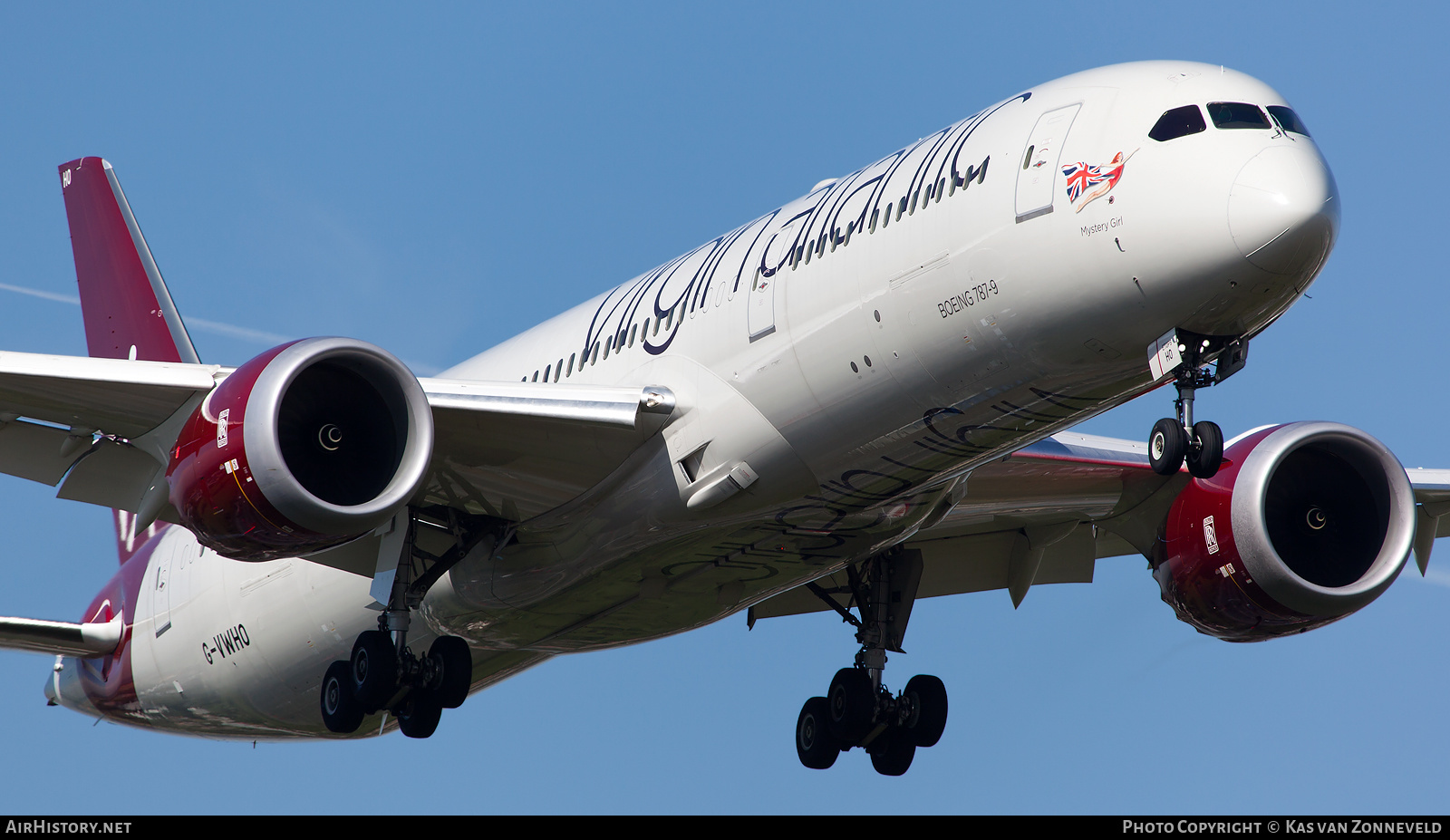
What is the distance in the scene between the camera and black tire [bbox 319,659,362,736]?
63.2 ft

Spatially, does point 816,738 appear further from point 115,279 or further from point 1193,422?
point 115,279

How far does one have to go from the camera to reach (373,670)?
1906 cm

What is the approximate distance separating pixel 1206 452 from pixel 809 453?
13.3 ft

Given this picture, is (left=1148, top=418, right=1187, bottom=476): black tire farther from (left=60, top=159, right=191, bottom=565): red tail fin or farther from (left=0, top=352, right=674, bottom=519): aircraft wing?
(left=60, top=159, right=191, bottom=565): red tail fin

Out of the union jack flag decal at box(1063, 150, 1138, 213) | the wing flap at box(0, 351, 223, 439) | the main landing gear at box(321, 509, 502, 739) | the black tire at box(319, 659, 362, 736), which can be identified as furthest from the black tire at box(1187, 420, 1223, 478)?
the black tire at box(319, 659, 362, 736)

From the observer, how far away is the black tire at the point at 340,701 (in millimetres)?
19266

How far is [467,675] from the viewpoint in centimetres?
2020

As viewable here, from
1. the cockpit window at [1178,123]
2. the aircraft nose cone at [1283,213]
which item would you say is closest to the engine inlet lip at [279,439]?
the cockpit window at [1178,123]

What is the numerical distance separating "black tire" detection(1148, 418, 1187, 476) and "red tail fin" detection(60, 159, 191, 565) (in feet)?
57.3

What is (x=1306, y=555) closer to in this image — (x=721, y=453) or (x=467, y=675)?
(x=721, y=453)

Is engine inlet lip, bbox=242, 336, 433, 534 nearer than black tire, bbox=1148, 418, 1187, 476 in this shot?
No

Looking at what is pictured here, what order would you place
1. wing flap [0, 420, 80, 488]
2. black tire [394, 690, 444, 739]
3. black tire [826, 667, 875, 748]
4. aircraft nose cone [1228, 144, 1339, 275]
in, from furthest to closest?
black tire [826, 667, 875, 748], black tire [394, 690, 444, 739], wing flap [0, 420, 80, 488], aircraft nose cone [1228, 144, 1339, 275]
